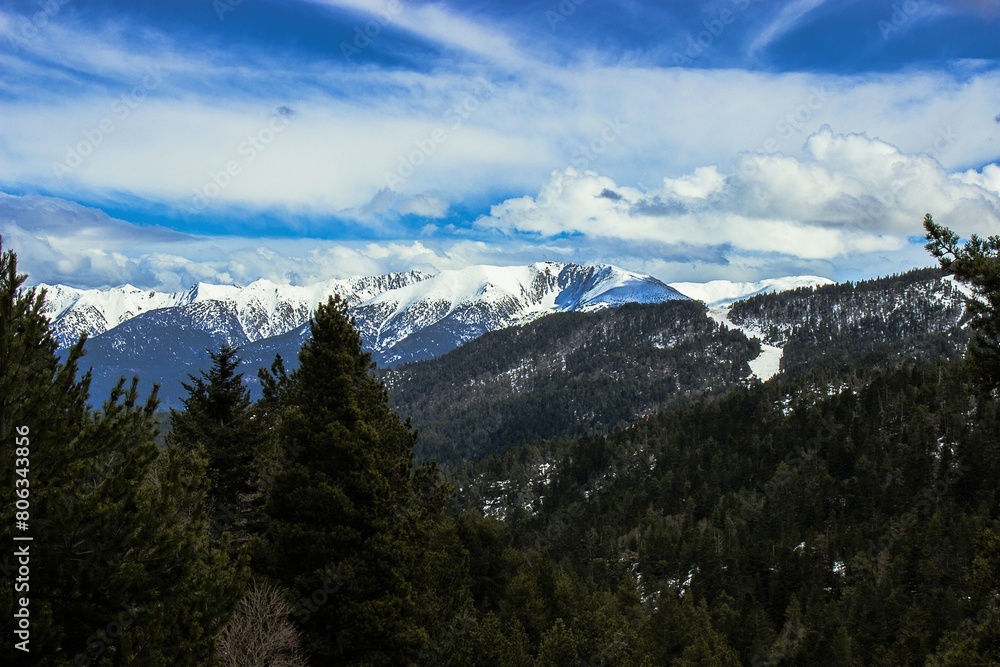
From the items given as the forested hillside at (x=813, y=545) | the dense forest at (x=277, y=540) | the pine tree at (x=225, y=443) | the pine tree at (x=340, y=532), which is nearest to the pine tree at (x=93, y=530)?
the dense forest at (x=277, y=540)

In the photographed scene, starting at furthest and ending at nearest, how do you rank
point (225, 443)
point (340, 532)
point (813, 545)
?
point (813, 545) < point (225, 443) < point (340, 532)

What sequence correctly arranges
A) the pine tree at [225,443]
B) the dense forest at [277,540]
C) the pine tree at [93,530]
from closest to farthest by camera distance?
the pine tree at [93,530], the dense forest at [277,540], the pine tree at [225,443]

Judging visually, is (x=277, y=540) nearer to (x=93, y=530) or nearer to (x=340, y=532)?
(x=340, y=532)

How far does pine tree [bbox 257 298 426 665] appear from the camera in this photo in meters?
22.2

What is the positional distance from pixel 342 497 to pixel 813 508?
5819 inches

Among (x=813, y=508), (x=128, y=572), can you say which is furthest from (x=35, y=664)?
(x=813, y=508)

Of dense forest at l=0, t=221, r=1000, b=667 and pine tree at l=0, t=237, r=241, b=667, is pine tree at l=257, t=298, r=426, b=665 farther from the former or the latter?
pine tree at l=0, t=237, r=241, b=667

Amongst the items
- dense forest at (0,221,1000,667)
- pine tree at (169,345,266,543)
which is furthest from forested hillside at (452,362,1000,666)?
pine tree at (169,345,266,543)

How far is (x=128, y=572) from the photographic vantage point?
11.7 meters

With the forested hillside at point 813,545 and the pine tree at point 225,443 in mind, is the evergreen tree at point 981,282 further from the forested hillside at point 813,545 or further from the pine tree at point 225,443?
the pine tree at point 225,443

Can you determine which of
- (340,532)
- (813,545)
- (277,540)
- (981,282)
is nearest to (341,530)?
(340,532)

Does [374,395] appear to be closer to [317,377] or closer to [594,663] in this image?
[317,377]

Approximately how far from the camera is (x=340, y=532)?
22.5 m

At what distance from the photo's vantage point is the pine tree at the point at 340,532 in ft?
72.9
